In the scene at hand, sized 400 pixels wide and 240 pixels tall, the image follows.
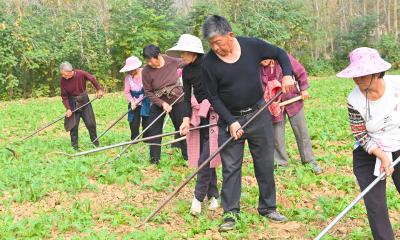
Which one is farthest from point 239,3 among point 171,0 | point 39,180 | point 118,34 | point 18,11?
point 39,180

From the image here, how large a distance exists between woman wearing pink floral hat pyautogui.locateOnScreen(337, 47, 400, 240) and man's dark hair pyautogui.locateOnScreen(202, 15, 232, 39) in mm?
1109

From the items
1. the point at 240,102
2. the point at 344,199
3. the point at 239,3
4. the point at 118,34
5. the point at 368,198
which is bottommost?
the point at 344,199

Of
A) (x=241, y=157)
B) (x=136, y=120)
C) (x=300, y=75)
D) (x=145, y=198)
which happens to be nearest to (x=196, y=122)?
(x=241, y=157)

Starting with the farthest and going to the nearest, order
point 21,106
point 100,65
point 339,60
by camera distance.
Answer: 1. point 339,60
2. point 100,65
3. point 21,106

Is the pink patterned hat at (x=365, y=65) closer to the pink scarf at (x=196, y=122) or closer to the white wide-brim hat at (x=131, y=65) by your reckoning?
the pink scarf at (x=196, y=122)

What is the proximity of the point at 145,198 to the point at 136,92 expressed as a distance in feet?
8.51

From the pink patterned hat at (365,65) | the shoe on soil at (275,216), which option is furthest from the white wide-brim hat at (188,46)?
the pink patterned hat at (365,65)

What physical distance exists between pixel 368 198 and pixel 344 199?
176cm

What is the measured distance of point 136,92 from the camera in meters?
7.95

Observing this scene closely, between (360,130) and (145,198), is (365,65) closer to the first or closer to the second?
(360,130)

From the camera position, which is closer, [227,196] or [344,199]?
[227,196]

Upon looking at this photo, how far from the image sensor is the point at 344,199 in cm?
539

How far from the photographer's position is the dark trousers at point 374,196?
3.67 meters

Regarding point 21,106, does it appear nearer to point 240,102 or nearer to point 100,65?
point 100,65
